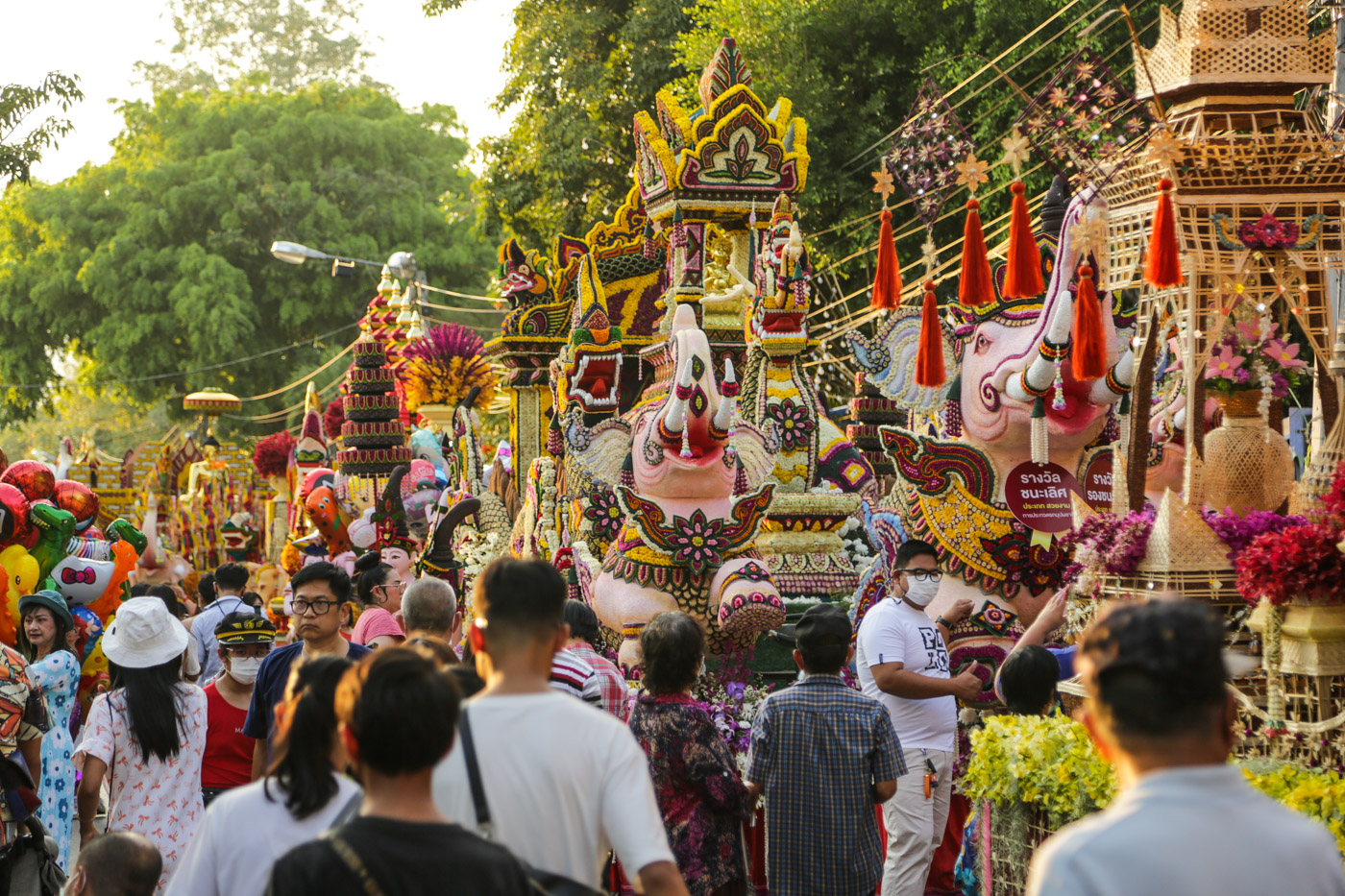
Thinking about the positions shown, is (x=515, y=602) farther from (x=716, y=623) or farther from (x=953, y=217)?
(x=953, y=217)

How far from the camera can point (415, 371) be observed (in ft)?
50.4

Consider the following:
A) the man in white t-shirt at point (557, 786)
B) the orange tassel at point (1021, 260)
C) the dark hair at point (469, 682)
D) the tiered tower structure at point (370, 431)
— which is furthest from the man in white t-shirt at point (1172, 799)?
the tiered tower structure at point (370, 431)

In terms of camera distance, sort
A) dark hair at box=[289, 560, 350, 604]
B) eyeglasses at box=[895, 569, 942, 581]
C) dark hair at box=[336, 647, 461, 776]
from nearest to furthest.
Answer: dark hair at box=[336, 647, 461, 776] → dark hair at box=[289, 560, 350, 604] → eyeglasses at box=[895, 569, 942, 581]

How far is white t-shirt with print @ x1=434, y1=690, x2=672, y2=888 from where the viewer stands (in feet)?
9.81

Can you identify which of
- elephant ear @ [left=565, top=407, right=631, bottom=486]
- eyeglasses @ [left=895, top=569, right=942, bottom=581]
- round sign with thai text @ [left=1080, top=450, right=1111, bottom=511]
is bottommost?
eyeglasses @ [left=895, top=569, right=942, bottom=581]

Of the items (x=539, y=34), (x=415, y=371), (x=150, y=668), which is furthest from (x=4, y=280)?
(x=150, y=668)

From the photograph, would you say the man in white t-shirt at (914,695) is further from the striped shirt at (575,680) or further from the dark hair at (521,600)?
the dark hair at (521,600)

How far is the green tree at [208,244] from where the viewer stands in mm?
31266

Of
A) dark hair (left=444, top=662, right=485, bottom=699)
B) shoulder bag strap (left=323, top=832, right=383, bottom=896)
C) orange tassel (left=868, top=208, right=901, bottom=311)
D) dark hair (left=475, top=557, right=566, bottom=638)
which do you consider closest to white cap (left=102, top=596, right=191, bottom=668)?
dark hair (left=444, top=662, right=485, bottom=699)

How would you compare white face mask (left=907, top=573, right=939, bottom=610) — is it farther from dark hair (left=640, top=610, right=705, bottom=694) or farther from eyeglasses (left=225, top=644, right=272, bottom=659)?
eyeglasses (left=225, top=644, right=272, bottom=659)

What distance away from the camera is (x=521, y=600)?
10.4 ft

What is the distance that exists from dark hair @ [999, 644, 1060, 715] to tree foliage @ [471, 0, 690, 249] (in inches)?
565

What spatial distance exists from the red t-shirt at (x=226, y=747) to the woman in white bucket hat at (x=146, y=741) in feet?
0.47

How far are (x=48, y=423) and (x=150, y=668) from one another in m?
56.0
